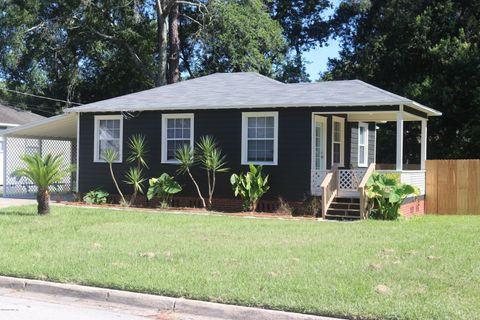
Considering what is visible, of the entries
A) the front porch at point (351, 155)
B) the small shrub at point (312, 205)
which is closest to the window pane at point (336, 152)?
the front porch at point (351, 155)

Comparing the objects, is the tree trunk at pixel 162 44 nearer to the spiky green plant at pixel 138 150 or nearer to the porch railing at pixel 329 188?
the spiky green plant at pixel 138 150

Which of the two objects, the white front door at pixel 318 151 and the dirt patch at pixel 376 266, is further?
the white front door at pixel 318 151

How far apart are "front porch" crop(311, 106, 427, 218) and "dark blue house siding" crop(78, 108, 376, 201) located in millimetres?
238

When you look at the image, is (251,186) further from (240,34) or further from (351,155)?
(240,34)

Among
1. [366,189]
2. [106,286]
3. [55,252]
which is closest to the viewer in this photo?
[106,286]

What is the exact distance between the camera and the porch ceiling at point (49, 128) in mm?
21953

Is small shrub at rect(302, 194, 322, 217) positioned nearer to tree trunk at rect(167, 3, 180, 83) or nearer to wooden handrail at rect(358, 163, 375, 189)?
wooden handrail at rect(358, 163, 375, 189)

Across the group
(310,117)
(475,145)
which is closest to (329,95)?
(310,117)

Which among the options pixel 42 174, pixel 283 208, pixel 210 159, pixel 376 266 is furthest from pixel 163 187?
pixel 376 266

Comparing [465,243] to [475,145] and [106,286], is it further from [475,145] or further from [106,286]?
[475,145]

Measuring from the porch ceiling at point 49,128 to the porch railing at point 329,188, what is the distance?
31.8 feet

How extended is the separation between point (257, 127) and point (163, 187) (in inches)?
136

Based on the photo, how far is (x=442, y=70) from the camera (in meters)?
29.2

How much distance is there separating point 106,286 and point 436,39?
85.7 feet
